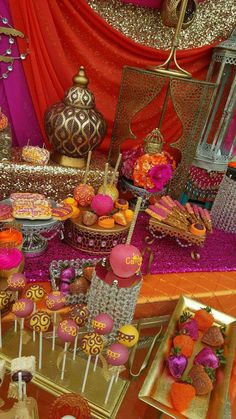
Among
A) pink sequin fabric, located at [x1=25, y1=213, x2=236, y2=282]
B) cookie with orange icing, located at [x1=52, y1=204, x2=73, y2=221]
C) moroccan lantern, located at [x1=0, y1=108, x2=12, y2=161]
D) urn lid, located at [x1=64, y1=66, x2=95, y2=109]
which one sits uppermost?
urn lid, located at [x1=64, y1=66, x2=95, y2=109]

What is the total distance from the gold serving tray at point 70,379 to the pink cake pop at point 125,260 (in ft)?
0.87

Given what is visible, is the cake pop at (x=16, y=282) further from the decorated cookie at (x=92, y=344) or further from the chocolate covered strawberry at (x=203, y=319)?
the chocolate covered strawberry at (x=203, y=319)

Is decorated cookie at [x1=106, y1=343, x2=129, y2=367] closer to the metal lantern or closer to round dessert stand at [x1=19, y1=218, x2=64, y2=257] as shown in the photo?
round dessert stand at [x1=19, y1=218, x2=64, y2=257]

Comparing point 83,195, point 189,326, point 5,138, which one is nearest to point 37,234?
point 83,195

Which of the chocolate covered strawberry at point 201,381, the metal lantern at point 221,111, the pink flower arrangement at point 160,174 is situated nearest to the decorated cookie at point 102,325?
the chocolate covered strawberry at point 201,381

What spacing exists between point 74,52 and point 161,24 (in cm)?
47

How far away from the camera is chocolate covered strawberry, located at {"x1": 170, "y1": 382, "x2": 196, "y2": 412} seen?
103cm

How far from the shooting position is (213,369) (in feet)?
3.87

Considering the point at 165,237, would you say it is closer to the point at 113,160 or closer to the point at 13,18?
the point at 113,160

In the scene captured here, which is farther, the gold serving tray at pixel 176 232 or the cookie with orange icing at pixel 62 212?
the gold serving tray at pixel 176 232

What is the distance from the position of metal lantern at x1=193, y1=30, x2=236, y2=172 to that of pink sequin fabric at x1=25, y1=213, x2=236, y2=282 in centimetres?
40

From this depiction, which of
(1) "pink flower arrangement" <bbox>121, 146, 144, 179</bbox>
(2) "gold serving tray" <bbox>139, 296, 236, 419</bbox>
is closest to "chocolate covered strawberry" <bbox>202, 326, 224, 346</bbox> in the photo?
(2) "gold serving tray" <bbox>139, 296, 236, 419</bbox>

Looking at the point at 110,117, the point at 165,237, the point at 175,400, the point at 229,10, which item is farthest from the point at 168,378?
the point at 229,10

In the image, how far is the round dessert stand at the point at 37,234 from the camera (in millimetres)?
1276
